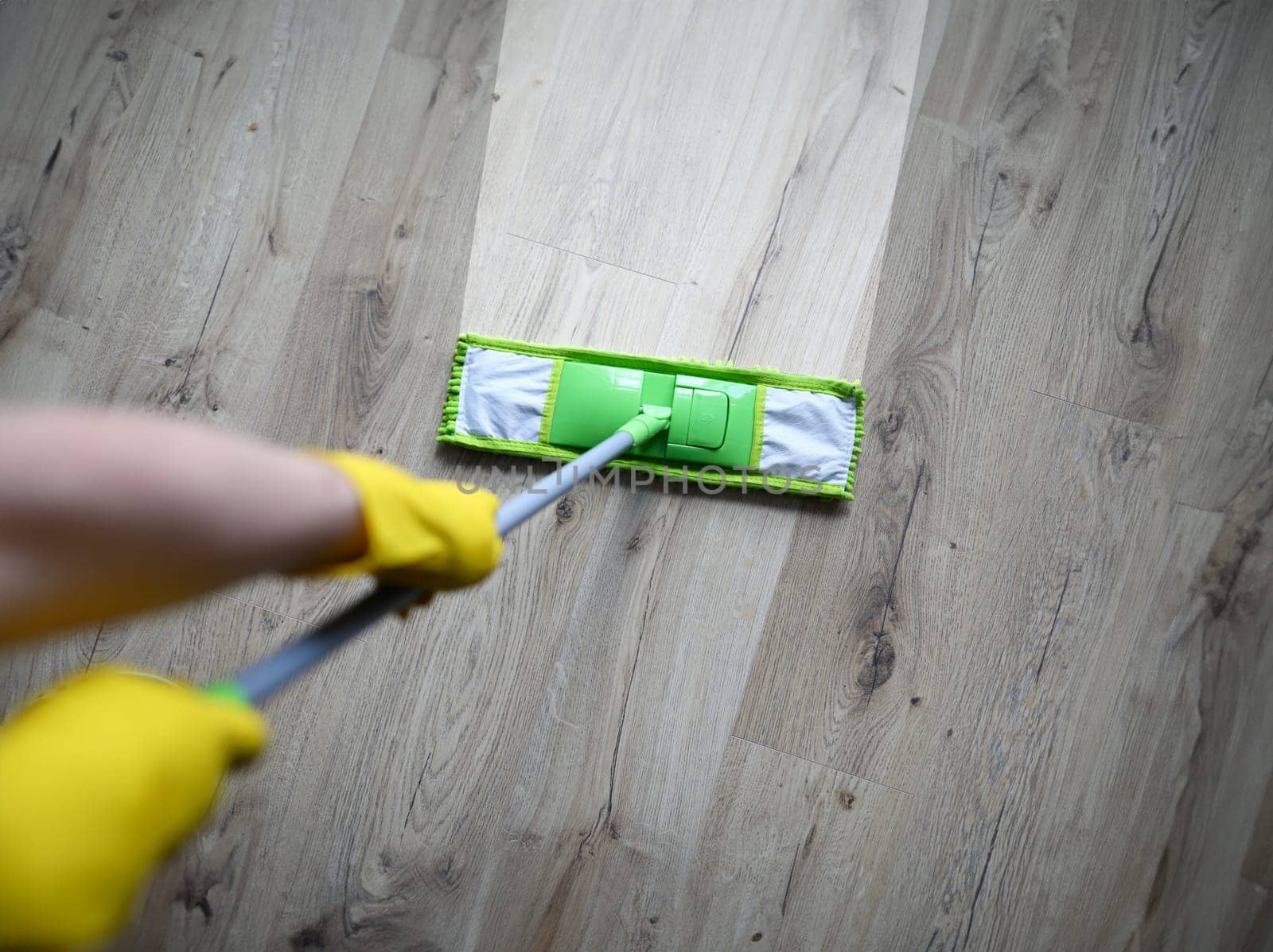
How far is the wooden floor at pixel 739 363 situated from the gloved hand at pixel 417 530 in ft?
1.36

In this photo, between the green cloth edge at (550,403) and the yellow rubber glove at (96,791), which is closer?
the yellow rubber glove at (96,791)

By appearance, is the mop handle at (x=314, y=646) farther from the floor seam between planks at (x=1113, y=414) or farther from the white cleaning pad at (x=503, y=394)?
the floor seam between planks at (x=1113, y=414)

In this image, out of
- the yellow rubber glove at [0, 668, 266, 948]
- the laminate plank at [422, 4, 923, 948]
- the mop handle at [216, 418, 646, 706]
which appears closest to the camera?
the yellow rubber glove at [0, 668, 266, 948]

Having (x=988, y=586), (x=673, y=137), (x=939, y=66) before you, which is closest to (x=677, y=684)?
(x=988, y=586)

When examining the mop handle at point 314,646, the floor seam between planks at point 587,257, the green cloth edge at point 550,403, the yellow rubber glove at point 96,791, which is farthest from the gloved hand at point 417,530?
the floor seam between planks at point 587,257

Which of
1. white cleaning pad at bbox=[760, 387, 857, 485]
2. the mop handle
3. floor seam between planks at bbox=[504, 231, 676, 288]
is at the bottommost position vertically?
the mop handle

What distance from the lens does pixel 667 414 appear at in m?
0.95

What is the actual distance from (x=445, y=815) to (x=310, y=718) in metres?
0.20

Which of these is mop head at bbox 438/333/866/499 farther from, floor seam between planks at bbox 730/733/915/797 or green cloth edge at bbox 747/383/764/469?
floor seam between planks at bbox 730/733/915/797

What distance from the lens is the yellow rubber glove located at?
0.35m

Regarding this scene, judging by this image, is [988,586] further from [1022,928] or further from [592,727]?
[592,727]

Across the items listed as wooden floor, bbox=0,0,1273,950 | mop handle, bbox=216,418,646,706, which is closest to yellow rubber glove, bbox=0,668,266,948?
mop handle, bbox=216,418,646,706

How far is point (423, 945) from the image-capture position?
3.10 feet

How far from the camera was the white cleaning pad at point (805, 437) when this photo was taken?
0.98m
